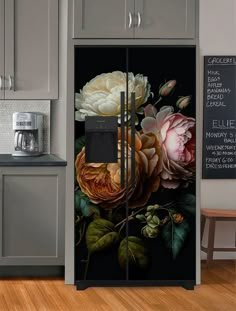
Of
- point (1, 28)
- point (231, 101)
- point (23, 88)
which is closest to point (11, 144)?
point (23, 88)

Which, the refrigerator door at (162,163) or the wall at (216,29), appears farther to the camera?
the wall at (216,29)

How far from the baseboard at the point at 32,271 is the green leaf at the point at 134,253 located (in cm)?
59

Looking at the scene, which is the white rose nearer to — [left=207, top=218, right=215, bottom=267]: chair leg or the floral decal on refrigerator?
the floral decal on refrigerator

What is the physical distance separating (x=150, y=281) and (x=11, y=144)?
1.80m

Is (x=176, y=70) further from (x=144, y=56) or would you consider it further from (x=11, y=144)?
(x=11, y=144)

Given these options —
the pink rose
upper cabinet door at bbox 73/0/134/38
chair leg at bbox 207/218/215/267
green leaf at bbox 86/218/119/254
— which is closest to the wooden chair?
chair leg at bbox 207/218/215/267

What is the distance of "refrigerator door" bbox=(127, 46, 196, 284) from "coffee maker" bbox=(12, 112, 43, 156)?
106 cm

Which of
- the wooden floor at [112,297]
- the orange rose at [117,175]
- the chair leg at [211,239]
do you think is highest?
the orange rose at [117,175]

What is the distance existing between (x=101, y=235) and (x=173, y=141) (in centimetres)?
83

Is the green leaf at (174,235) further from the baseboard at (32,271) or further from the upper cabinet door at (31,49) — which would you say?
the upper cabinet door at (31,49)

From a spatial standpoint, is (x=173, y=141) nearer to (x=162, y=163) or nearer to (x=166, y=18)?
(x=162, y=163)

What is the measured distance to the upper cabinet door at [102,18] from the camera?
4.85 meters

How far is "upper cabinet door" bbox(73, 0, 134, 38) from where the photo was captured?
485 cm

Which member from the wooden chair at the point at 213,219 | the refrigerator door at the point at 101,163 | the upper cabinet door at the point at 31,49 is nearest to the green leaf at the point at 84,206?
the refrigerator door at the point at 101,163
